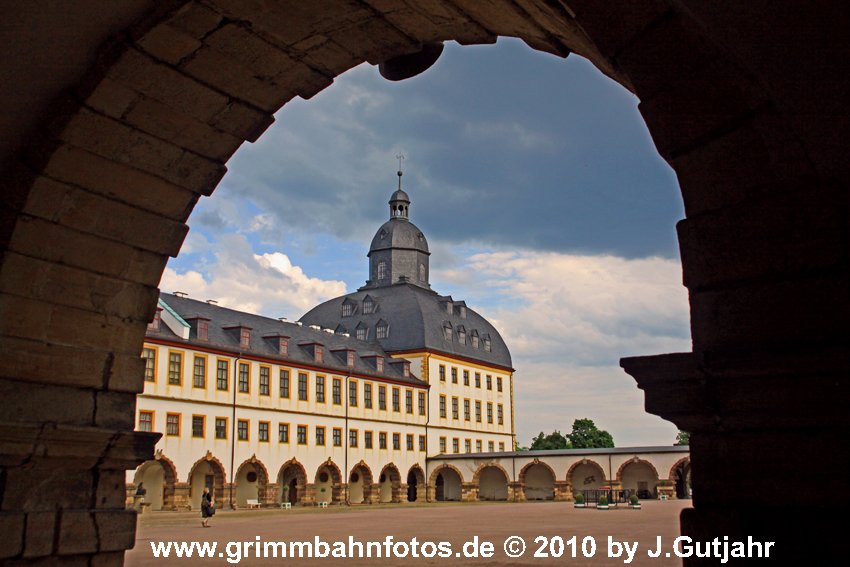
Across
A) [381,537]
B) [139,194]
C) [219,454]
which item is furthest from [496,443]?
[139,194]

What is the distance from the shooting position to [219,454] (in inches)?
1624

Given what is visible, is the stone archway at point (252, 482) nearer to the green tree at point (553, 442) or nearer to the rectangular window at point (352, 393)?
the rectangular window at point (352, 393)

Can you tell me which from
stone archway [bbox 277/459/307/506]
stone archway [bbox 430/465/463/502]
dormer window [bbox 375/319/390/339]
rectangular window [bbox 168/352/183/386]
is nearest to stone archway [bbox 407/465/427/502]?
stone archway [bbox 430/465/463/502]

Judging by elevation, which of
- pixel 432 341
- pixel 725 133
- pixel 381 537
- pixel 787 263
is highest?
pixel 432 341

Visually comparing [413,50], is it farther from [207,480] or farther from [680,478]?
[680,478]

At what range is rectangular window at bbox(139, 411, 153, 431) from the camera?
3766cm

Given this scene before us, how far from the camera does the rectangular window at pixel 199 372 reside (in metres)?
40.4

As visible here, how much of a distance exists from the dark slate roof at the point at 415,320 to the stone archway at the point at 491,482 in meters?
8.54

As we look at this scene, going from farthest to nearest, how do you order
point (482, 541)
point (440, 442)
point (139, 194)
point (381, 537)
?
point (440, 442) < point (381, 537) < point (482, 541) < point (139, 194)

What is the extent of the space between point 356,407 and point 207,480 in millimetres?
11817

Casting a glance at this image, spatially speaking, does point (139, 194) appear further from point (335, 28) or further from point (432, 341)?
point (432, 341)

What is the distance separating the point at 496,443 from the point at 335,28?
60589 mm

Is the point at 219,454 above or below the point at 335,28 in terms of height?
below

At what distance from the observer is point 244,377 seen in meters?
43.4
